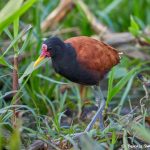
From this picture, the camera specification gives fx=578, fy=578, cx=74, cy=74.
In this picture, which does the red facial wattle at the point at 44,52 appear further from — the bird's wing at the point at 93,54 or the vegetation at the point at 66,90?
the bird's wing at the point at 93,54

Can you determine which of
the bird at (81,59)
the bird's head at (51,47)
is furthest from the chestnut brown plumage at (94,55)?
the bird's head at (51,47)

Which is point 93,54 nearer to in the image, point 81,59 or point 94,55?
point 94,55

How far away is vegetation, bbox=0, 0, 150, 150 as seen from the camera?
133 inches

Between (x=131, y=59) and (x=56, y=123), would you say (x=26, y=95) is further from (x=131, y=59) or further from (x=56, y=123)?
(x=131, y=59)

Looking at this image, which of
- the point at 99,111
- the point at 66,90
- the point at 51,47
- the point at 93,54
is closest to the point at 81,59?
the point at 93,54

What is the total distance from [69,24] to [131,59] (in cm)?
126

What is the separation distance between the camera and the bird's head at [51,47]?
3.86 m

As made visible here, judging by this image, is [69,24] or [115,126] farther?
[69,24]

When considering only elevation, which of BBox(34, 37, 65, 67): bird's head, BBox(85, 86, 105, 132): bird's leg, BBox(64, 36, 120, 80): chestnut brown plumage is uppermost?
BBox(34, 37, 65, 67): bird's head

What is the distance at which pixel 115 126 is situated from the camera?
3531mm

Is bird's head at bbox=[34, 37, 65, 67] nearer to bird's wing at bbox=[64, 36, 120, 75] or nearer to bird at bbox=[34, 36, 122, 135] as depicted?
bird at bbox=[34, 36, 122, 135]

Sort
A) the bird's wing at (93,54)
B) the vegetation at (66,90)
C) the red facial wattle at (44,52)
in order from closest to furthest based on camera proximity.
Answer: the vegetation at (66,90), the red facial wattle at (44,52), the bird's wing at (93,54)

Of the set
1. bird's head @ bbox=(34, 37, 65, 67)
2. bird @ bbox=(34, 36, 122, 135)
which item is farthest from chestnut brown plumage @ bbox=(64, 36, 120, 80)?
bird's head @ bbox=(34, 37, 65, 67)

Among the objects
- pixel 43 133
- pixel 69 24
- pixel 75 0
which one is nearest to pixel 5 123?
pixel 43 133
